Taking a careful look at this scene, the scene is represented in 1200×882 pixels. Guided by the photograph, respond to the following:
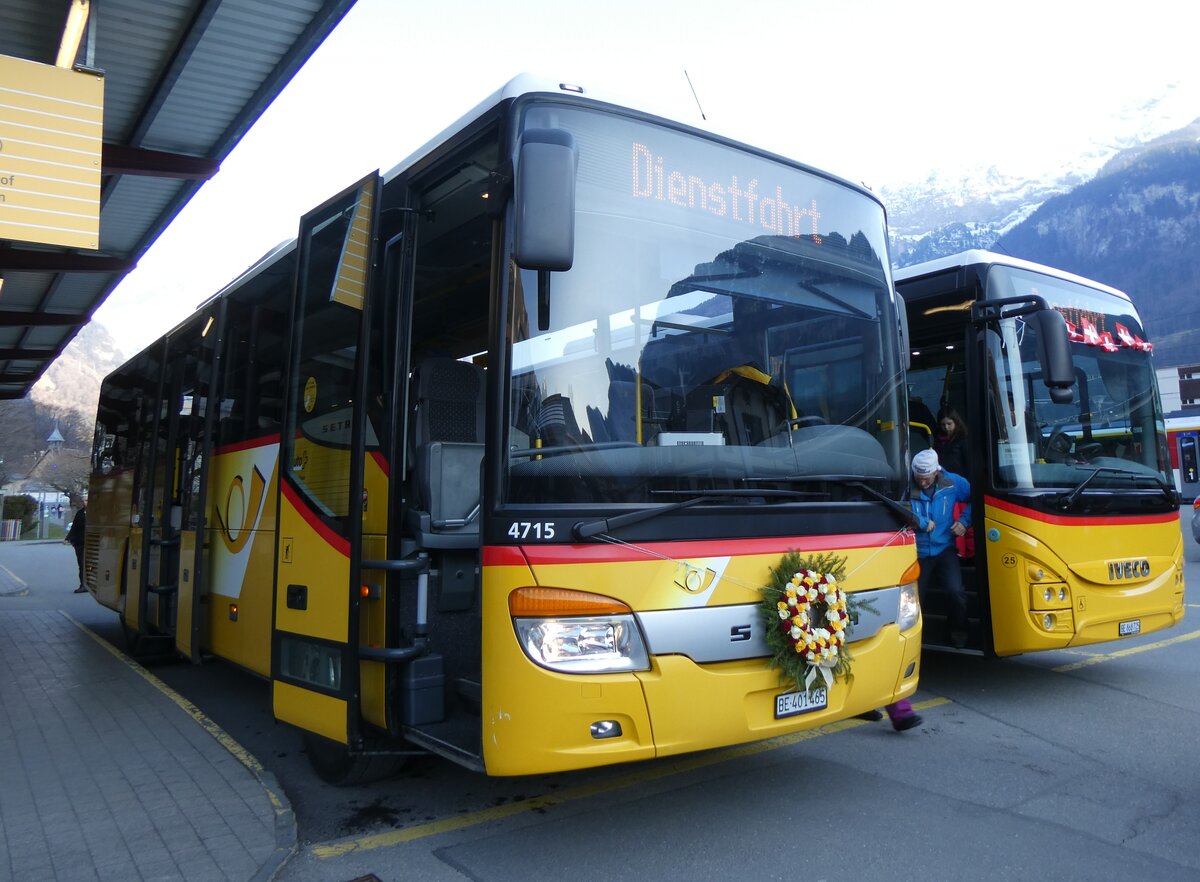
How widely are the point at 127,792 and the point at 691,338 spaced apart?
3.73 metres

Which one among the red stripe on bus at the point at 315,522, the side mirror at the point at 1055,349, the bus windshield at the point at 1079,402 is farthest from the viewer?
the bus windshield at the point at 1079,402

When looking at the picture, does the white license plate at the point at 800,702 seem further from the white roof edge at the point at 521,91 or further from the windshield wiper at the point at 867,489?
the white roof edge at the point at 521,91

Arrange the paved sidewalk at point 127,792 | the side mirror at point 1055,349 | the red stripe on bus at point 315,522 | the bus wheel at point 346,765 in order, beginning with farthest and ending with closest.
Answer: the side mirror at point 1055,349 → the bus wheel at point 346,765 → the red stripe on bus at point 315,522 → the paved sidewalk at point 127,792

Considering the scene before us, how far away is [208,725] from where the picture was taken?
630cm

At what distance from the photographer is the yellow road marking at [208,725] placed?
15.5 feet

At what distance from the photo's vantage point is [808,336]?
454 centimetres

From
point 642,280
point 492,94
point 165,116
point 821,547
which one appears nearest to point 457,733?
point 821,547

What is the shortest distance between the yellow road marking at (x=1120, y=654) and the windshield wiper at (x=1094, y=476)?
1704mm

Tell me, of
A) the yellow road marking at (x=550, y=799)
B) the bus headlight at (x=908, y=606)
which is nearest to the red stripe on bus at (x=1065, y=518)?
the yellow road marking at (x=550, y=799)

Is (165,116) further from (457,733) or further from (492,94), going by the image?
(457,733)

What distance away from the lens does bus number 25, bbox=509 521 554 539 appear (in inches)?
141

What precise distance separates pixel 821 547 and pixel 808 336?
1.06 m

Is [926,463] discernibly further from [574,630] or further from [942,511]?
[574,630]

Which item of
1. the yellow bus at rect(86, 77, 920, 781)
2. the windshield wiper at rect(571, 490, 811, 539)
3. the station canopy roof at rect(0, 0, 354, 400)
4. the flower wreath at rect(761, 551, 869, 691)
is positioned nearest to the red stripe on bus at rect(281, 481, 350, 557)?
the yellow bus at rect(86, 77, 920, 781)
